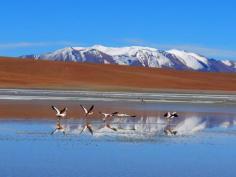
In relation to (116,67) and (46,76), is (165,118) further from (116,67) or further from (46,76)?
(116,67)

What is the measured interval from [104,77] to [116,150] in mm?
60275

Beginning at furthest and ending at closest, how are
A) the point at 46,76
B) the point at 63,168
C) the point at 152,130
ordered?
the point at 46,76
the point at 152,130
the point at 63,168

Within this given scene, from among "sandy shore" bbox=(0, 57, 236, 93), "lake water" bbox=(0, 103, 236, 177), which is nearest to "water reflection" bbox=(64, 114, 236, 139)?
"lake water" bbox=(0, 103, 236, 177)

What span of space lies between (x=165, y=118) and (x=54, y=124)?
5.18 metres

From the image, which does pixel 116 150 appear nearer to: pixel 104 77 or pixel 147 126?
pixel 147 126

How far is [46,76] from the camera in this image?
233 feet

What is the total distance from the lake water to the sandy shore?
136 feet

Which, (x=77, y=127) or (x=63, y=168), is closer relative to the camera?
(x=63, y=168)

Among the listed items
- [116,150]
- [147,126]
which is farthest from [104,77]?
[116,150]

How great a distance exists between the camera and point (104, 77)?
7394 cm

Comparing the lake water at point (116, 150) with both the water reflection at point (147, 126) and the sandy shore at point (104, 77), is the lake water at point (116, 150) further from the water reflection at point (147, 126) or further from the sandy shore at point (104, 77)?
the sandy shore at point (104, 77)

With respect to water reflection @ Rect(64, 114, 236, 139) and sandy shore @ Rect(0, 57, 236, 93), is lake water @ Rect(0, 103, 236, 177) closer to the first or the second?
water reflection @ Rect(64, 114, 236, 139)

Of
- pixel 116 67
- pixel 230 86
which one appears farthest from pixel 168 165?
pixel 116 67

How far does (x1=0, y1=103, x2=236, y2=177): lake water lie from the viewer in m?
11.3
